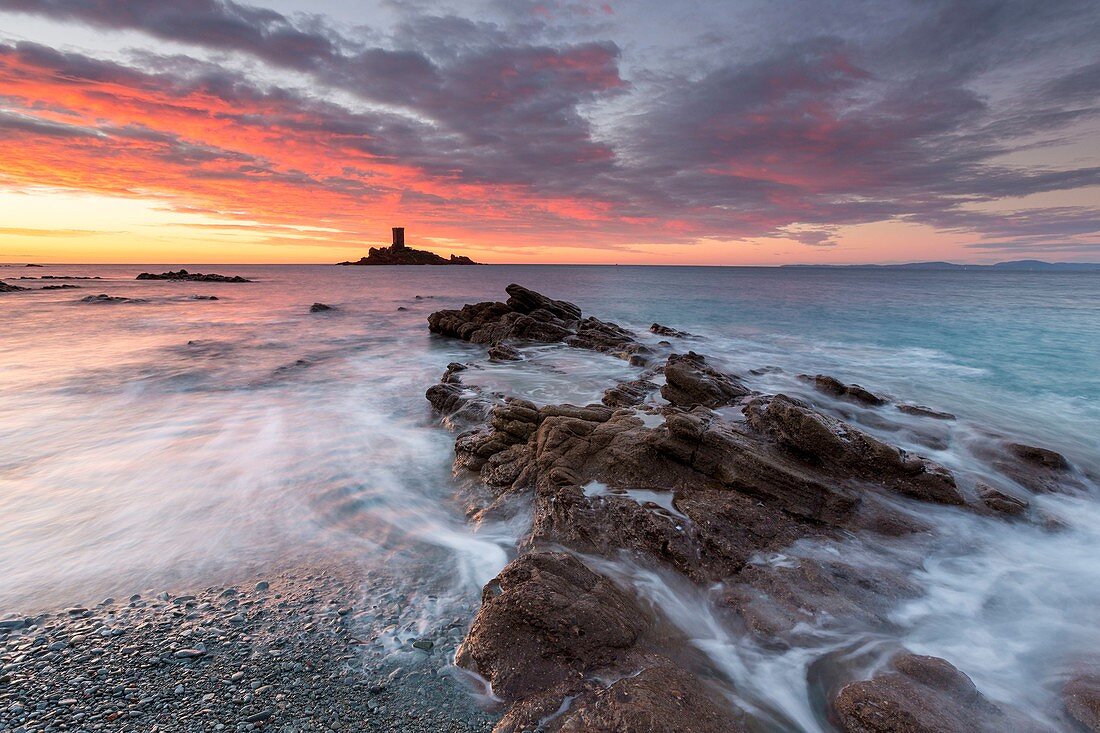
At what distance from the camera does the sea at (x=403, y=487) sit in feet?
18.7

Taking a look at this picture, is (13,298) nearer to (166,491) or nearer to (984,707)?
(166,491)

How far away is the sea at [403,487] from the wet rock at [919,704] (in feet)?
1.22

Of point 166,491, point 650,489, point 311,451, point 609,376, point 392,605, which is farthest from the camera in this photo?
point 609,376

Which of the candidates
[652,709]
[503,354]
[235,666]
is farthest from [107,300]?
[652,709]

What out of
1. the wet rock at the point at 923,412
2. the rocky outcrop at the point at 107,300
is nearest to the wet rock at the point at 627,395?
the wet rock at the point at 923,412

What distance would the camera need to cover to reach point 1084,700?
4.64 meters

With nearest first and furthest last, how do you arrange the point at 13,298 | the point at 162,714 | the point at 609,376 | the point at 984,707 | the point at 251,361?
the point at 162,714 → the point at 984,707 → the point at 609,376 → the point at 251,361 → the point at 13,298

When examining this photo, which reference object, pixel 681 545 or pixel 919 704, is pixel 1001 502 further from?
pixel 681 545

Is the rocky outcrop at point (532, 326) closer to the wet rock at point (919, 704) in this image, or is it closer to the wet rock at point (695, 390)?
the wet rock at point (695, 390)

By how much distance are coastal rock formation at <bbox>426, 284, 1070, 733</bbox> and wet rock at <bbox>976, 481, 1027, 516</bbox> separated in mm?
29

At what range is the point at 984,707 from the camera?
4543 mm

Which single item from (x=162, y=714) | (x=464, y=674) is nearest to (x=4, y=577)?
(x=162, y=714)

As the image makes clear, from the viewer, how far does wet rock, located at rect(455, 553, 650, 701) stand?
4629 millimetres

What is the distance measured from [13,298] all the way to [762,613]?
76352mm
